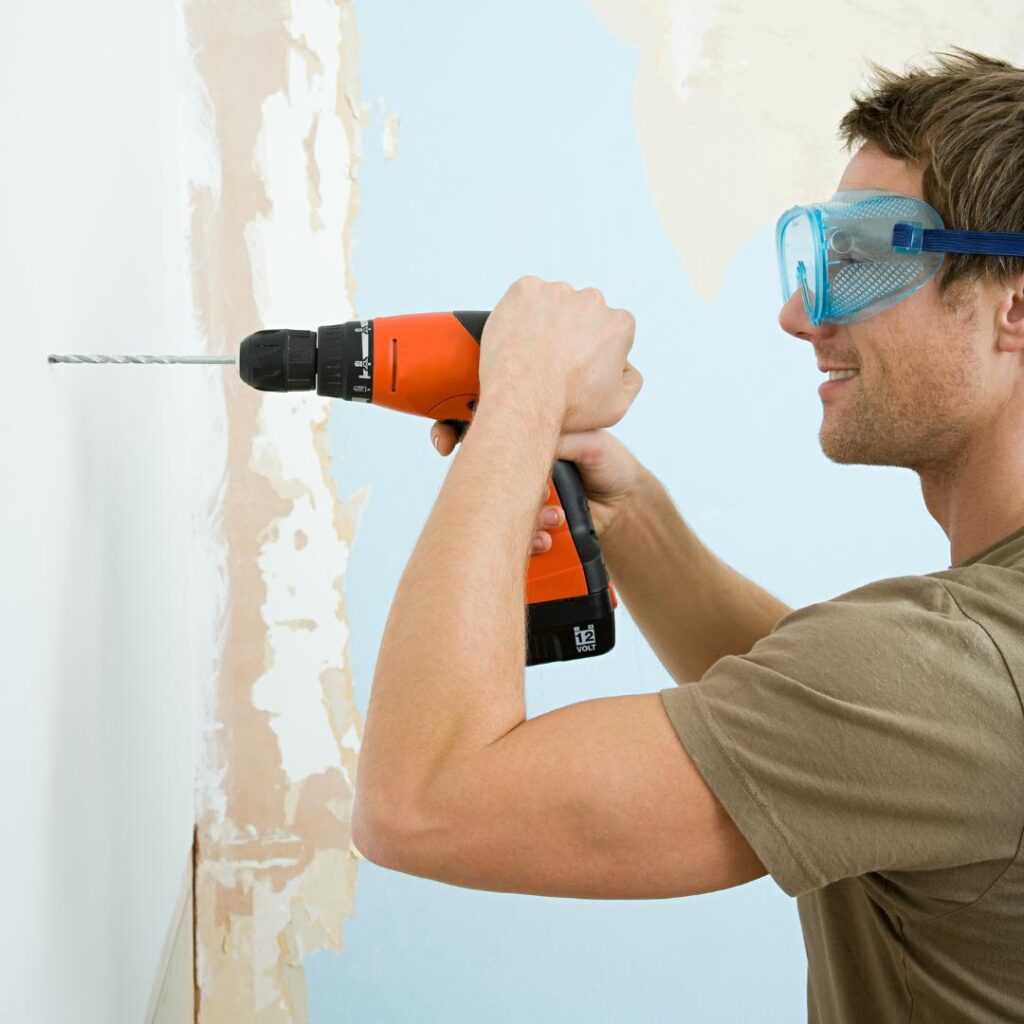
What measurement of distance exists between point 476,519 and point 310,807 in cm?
101

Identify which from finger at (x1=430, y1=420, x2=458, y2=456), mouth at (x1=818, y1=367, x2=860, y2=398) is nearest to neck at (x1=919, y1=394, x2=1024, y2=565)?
mouth at (x1=818, y1=367, x2=860, y2=398)

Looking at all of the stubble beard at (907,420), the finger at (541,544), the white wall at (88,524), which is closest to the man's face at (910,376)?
the stubble beard at (907,420)

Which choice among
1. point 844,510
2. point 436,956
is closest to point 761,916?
point 436,956

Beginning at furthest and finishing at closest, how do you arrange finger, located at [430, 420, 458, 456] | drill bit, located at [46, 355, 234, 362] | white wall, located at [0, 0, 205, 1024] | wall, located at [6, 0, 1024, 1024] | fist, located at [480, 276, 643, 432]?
wall, located at [6, 0, 1024, 1024] → finger, located at [430, 420, 458, 456] → fist, located at [480, 276, 643, 432] → drill bit, located at [46, 355, 234, 362] → white wall, located at [0, 0, 205, 1024]

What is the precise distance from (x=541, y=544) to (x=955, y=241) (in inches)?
19.3

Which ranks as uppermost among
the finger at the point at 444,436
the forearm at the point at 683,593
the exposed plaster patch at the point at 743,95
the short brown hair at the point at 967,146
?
the exposed plaster patch at the point at 743,95

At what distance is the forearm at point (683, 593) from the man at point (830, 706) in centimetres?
33

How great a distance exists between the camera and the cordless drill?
99cm

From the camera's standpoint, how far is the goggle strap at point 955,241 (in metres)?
0.94

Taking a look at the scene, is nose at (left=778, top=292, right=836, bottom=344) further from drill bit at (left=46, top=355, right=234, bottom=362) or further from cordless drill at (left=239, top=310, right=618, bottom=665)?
drill bit at (left=46, top=355, right=234, bottom=362)

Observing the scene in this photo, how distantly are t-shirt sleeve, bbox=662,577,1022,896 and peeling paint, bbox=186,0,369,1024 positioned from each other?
1012 mm

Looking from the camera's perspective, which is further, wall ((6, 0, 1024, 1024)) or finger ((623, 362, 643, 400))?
wall ((6, 0, 1024, 1024))

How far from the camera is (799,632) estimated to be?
2.59ft

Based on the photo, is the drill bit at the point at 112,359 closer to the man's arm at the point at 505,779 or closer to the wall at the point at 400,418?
the wall at the point at 400,418
